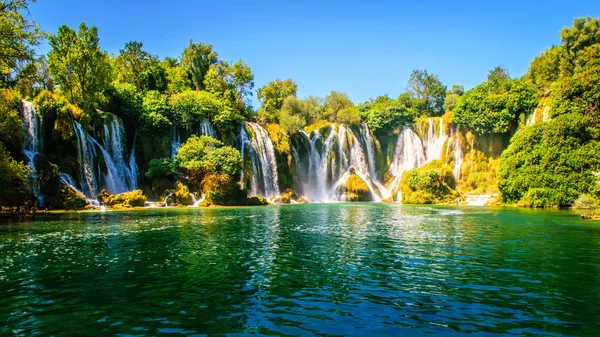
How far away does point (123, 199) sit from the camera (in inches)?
1649

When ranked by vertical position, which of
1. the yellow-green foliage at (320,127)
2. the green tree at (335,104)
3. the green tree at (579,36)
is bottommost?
the yellow-green foliage at (320,127)

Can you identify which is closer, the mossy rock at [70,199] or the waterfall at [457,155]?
the mossy rock at [70,199]

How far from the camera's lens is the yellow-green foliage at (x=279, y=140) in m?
62.3

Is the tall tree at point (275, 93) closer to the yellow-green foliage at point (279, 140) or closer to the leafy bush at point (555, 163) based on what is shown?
the yellow-green foliage at point (279, 140)

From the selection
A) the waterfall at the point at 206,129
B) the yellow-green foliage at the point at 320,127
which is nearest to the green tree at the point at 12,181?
the waterfall at the point at 206,129

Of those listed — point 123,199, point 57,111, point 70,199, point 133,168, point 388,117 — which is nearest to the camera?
point 70,199

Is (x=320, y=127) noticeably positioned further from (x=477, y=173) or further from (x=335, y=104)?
(x=477, y=173)

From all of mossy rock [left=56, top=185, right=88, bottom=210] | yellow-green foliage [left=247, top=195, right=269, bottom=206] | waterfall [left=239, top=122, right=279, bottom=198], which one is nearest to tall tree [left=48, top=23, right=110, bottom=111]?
mossy rock [left=56, top=185, right=88, bottom=210]

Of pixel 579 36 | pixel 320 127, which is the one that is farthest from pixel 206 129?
pixel 579 36

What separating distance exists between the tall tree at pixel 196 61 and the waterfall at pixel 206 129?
69.4 feet

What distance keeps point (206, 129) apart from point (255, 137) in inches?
304

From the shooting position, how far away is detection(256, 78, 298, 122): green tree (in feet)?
273

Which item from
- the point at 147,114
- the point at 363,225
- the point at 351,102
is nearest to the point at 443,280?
the point at 363,225

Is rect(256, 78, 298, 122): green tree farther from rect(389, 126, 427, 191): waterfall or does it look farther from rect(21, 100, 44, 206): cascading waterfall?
rect(21, 100, 44, 206): cascading waterfall
